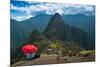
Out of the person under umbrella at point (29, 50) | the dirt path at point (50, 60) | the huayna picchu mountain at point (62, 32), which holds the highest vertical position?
the huayna picchu mountain at point (62, 32)

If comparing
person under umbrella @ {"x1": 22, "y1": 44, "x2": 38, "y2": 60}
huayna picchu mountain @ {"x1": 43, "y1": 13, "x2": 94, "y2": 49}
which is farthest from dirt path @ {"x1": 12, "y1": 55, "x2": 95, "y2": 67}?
huayna picchu mountain @ {"x1": 43, "y1": 13, "x2": 94, "y2": 49}

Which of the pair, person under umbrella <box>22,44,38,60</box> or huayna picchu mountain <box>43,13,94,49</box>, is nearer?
person under umbrella <box>22,44,38,60</box>

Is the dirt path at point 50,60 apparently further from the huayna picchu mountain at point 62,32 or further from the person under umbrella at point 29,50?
the huayna picchu mountain at point 62,32

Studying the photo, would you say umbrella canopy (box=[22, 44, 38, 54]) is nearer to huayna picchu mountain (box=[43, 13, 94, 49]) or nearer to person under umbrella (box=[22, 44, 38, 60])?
person under umbrella (box=[22, 44, 38, 60])

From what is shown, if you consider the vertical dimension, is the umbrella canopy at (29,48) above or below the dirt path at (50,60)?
above

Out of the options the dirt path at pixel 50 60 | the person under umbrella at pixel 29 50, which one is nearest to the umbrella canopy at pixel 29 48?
the person under umbrella at pixel 29 50

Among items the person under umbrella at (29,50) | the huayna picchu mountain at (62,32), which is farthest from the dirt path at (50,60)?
the huayna picchu mountain at (62,32)

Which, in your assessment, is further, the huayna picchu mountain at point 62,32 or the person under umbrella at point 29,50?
the huayna picchu mountain at point 62,32

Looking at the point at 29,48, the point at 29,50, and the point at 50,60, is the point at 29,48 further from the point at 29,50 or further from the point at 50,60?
the point at 50,60
